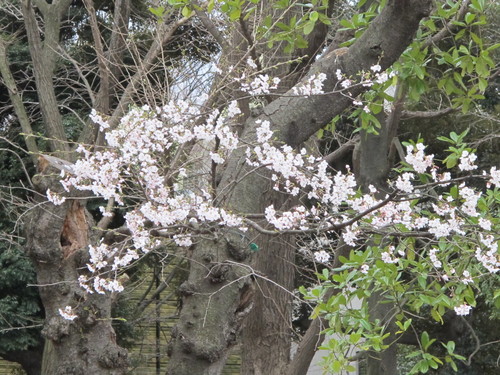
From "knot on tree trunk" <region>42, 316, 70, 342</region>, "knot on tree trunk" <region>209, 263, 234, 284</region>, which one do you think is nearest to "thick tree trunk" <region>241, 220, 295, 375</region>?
"knot on tree trunk" <region>42, 316, 70, 342</region>

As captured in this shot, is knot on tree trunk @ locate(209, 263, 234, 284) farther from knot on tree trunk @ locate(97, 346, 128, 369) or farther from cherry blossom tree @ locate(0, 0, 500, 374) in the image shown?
knot on tree trunk @ locate(97, 346, 128, 369)

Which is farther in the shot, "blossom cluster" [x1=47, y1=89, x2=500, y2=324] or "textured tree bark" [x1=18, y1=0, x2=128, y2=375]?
"textured tree bark" [x1=18, y1=0, x2=128, y2=375]

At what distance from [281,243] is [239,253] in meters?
3.83

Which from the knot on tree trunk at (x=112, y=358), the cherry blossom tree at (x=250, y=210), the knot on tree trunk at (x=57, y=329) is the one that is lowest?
the knot on tree trunk at (x=112, y=358)

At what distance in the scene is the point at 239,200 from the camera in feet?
13.3

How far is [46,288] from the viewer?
522cm

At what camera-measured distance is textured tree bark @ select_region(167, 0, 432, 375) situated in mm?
3867

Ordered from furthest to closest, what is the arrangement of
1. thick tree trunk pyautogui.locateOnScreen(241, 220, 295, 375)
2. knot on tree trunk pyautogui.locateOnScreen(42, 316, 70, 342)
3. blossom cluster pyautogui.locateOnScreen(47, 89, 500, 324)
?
thick tree trunk pyautogui.locateOnScreen(241, 220, 295, 375) < knot on tree trunk pyautogui.locateOnScreen(42, 316, 70, 342) < blossom cluster pyautogui.locateOnScreen(47, 89, 500, 324)

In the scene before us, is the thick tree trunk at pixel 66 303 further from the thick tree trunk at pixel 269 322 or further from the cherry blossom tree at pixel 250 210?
the thick tree trunk at pixel 269 322

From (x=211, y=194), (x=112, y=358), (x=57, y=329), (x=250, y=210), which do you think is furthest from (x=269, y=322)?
(x=250, y=210)

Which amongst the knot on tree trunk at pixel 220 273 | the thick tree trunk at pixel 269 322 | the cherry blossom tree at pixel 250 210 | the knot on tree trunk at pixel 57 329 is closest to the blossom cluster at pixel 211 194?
the cherry blossom tree at pixel 250 210

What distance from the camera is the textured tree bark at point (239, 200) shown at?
387cm

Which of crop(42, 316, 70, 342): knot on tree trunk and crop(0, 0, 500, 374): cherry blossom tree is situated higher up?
crop(0, 0, 500, 374): cherry blossom tree

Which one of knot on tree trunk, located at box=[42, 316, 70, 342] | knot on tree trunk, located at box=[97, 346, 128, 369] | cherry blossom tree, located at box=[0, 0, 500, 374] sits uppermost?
cherry blossom tree, located at box=[0, 0, 500, 374]
